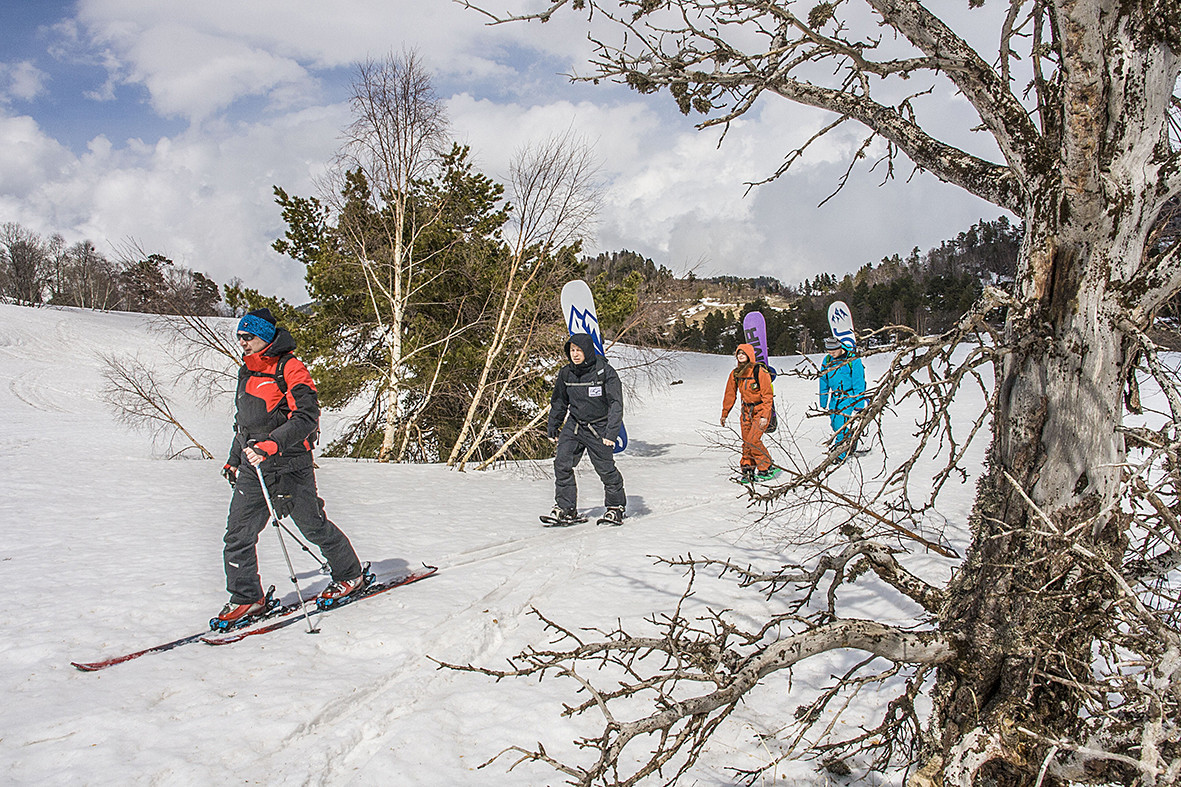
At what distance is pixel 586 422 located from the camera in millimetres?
7199

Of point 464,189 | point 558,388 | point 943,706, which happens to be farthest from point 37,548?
point 464,189

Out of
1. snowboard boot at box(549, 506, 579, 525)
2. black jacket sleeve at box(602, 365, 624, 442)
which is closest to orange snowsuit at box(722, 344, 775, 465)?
black jacket sleeve at box(602, 365, 624, 442)

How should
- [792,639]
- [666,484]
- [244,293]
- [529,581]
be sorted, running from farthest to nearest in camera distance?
[244,293] < [666,484] < [529,581] < [792,639]

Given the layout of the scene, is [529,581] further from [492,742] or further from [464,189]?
[464,189]

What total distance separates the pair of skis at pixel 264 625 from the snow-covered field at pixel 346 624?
0.07 m

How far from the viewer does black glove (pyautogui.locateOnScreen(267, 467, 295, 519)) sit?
4.47 meters

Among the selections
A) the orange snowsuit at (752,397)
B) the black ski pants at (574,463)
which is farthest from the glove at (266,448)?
the orange snowsuit at (752,397)

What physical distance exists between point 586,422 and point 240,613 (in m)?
3.87

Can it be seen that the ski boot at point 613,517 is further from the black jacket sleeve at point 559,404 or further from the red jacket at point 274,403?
the red jacket at point 274,403

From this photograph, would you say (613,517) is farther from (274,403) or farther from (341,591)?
(274,403)

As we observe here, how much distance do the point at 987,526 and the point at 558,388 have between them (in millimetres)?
5342

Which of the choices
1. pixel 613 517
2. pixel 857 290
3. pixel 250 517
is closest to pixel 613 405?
pixel 613 517

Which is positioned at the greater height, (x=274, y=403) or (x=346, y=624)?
(x=274, y=403)

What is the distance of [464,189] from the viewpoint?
13148mm
